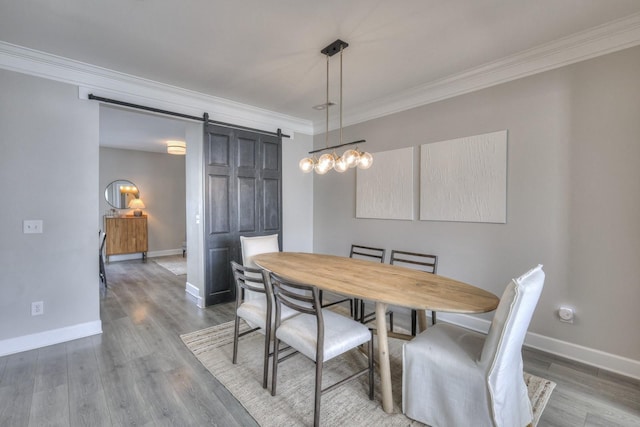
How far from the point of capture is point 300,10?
201 centimetres

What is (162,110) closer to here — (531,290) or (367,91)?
(367,91)

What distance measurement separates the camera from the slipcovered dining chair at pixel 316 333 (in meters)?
1.73

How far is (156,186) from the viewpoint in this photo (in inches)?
282

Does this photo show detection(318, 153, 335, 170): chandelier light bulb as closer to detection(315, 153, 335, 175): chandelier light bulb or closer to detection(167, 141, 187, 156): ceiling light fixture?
detection(315, 153, 335, 175): chandelier light bulb

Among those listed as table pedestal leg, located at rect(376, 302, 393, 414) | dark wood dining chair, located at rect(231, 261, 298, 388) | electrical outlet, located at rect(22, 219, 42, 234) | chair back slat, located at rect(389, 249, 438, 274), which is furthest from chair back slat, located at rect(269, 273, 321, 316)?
electrical outlet, located at rect(22, 219, 42, 234)

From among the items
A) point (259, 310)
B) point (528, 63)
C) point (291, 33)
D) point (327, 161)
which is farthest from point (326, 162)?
point (528, 63)

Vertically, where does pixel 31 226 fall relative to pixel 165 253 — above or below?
above

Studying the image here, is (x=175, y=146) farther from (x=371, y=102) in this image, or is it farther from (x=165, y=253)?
(x=371, y=102)

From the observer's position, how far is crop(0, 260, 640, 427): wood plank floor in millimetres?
1804

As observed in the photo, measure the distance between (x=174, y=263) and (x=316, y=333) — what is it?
5.46 meters

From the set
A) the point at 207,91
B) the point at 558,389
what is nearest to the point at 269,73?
the point at 207,91

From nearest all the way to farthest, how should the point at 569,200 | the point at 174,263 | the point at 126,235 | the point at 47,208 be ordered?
the point at 569,200, the point at 47,208, the point at 174,263, the point at 126,235

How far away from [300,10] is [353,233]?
2.80 metres

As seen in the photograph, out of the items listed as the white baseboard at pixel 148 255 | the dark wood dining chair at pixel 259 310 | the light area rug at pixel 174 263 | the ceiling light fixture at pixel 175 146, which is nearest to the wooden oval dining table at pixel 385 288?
A: the dark wood dining chair at pixel 259 310
